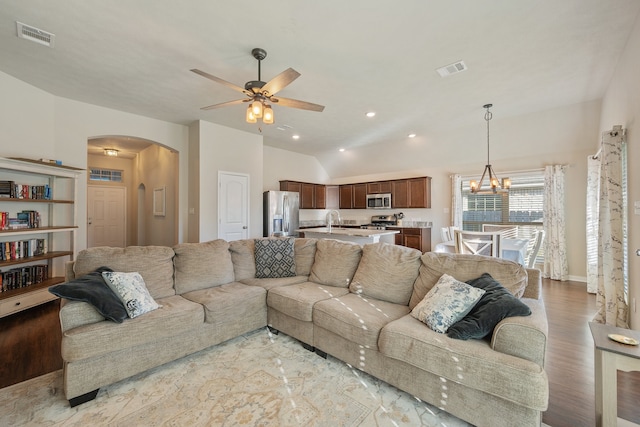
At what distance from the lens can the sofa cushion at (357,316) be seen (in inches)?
80.4

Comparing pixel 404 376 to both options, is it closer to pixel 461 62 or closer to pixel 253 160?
pixel 461 62

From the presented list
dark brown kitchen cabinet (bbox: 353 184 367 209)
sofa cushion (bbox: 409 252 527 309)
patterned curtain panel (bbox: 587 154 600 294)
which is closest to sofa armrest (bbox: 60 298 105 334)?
sofa cushion (bbox: 409 252 527 309)

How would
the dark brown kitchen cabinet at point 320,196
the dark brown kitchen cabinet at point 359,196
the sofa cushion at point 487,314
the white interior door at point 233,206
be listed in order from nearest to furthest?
1. the sofa cushion at point 487,314
2. the white interior door at point 233,206
3. the dark brown kitchen cabinet at point 359,196
4. the dark brown kitchen cabinet at point 320,196

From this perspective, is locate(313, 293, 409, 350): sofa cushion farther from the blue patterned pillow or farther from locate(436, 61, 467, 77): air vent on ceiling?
locate(436, 61, 467, 77): air vent on ceiling

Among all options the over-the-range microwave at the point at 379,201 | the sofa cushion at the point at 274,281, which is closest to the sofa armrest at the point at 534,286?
the sofa cushion at the point at 274,281

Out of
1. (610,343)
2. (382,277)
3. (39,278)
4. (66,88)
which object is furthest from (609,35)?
(39,278)

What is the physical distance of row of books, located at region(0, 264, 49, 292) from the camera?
3.46m

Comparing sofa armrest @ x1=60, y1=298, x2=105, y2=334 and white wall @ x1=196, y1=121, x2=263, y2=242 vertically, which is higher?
white wall @ x1=196, y1=121, x2=263, y2=242

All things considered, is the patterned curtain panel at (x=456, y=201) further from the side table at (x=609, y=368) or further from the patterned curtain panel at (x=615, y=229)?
the side table at (x=609, y=368)

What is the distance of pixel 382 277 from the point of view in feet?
8.68

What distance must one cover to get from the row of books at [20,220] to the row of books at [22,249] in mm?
201

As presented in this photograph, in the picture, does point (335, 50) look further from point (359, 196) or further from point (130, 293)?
point (359, 196)

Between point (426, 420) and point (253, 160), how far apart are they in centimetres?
529

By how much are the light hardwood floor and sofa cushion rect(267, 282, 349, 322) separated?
1.70 m
